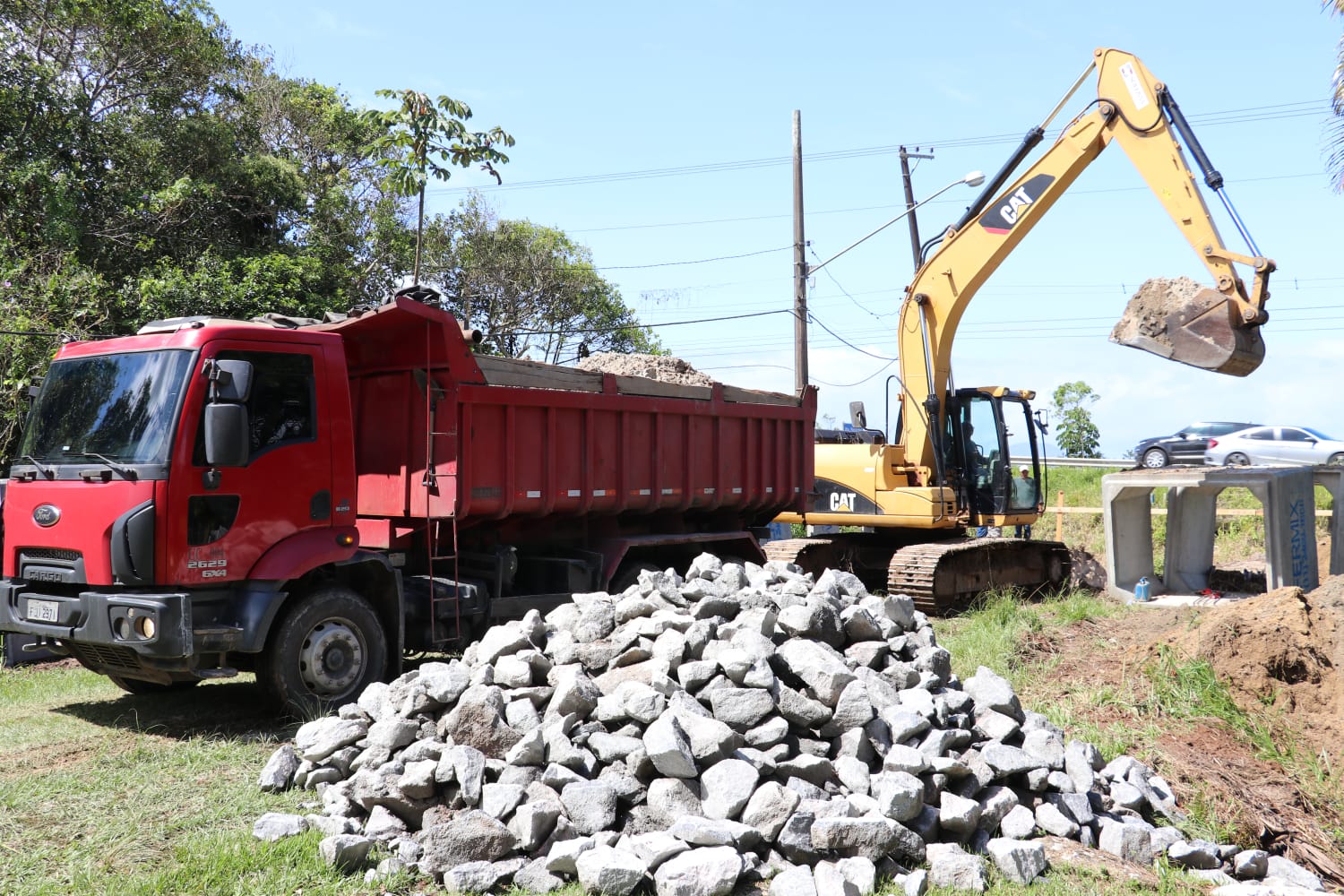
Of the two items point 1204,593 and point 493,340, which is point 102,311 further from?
point 493,340

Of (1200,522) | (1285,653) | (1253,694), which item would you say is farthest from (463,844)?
(1200,522)

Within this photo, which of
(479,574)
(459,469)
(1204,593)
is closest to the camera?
(459,469)

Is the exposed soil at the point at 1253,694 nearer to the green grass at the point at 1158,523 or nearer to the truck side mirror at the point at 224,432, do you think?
the truck side mirror at the point at 224,432

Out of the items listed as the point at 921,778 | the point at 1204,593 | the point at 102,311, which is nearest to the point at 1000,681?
the point at 921,778

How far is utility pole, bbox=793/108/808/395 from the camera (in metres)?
19.9

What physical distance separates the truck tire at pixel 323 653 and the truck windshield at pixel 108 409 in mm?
1459

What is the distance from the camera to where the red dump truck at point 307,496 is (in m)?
6.86

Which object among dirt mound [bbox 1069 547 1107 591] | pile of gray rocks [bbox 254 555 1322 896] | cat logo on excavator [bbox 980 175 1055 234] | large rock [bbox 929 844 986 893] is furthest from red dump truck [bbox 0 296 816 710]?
dirt mound [bbox 1069 547 1107 591]

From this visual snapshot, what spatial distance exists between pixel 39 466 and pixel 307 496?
1775 millimetres

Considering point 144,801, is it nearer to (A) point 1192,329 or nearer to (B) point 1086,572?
(A) point 1192,329

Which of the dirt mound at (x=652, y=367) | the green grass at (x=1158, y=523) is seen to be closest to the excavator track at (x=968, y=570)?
the green grass at (x=1158, y=523)

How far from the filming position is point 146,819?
5.44 m

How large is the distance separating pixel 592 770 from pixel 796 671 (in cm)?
131

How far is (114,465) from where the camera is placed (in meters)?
6.88
